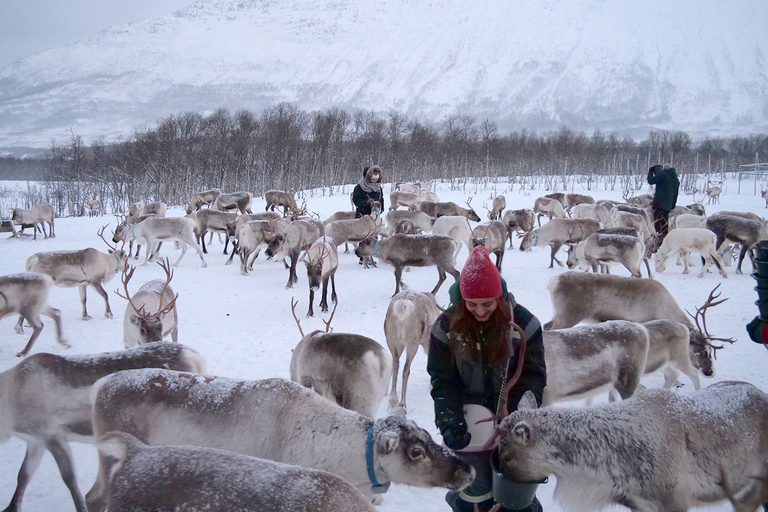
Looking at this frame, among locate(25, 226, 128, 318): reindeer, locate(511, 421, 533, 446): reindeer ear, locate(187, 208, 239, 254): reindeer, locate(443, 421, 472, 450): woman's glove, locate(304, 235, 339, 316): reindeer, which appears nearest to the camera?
locate(511, 421, 533, 446): reindeer ear

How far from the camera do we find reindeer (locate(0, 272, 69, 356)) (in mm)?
5742

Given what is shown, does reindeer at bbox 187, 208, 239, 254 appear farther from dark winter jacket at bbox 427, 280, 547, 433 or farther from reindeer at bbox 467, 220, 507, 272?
dark winter jacket at bbox 427, 280, 547, 433

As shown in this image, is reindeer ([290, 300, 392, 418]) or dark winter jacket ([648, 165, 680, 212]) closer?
reindeer ([290, 300, 392, 418])

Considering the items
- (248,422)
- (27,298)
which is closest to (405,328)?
(248,422)

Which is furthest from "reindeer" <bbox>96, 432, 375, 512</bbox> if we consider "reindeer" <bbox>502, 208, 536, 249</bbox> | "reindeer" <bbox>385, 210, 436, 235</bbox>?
"reindeer" <bbox>502, 208, 536, 249</bbox>

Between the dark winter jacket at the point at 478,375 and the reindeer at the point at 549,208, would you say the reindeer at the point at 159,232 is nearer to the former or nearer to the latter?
the dark winter jacket at the point at 478,375

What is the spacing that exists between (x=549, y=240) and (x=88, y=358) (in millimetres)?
10649

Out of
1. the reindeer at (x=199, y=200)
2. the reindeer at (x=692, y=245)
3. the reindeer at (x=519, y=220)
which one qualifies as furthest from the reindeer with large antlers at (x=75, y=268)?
the reindeer at (x=199, y=200)

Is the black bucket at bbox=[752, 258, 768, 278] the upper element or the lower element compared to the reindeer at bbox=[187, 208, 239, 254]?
upper

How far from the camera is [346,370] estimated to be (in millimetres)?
3799

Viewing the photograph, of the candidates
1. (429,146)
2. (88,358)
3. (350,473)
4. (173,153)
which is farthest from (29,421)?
(429,146)

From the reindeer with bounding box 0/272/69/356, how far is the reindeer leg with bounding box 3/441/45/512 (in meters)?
3.26

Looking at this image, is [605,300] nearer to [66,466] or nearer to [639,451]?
[639,451]

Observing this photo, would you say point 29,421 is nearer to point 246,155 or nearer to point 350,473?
point 350,473
